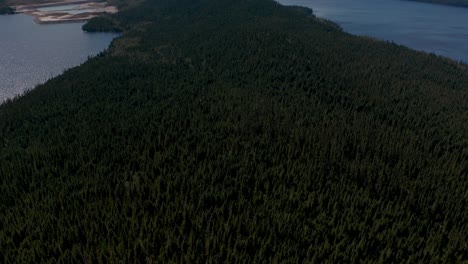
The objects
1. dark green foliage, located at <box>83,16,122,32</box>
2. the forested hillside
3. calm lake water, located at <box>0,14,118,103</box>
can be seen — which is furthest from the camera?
dark green foliage, located at <box>83,16,122,32</box>

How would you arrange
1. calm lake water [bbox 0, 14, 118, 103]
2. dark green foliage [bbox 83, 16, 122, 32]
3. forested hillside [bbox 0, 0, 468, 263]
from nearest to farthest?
forested hillside [bbox 0, 0, 468, 263]
calm lake water [bbox 0, 14, 118, 103]
dark green foliage [bbox 83, 16, 122, 32]

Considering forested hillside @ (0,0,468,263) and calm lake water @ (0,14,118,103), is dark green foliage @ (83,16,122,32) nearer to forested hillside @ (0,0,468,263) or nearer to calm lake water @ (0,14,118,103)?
calm lake water @ (0,14,118,103)

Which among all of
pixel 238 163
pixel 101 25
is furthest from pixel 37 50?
pixel 238 163

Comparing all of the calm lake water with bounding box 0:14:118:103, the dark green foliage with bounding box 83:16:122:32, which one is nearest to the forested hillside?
the calm lake water with bounding box 0:14:118:103

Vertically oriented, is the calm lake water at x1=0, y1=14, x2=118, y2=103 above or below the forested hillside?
above

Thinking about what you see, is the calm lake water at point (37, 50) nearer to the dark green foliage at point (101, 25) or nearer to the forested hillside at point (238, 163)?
the dark green foliage at point (101, 25)

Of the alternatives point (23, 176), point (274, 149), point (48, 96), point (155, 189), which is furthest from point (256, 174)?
point (48, 96)

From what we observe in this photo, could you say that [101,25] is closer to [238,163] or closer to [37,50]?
[37,50]
